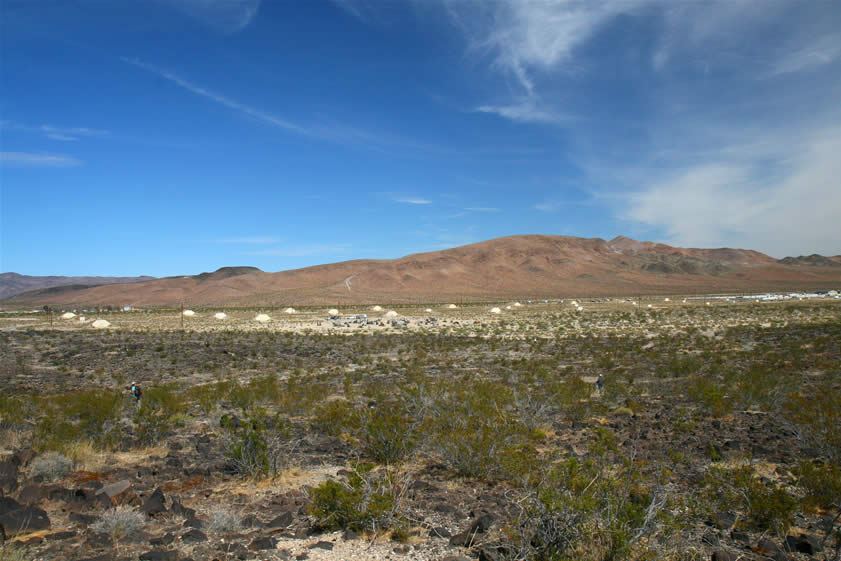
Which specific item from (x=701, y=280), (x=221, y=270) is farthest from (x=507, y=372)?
(x=221, y=270)

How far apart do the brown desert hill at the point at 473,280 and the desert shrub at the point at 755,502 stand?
92318 millimetres

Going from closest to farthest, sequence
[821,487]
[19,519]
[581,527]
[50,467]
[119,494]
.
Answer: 1. [581,527]
2. [19,519]
3. [821,487]
4. [119,494]
5. [50,467]

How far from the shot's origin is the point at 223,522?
538 centimetres

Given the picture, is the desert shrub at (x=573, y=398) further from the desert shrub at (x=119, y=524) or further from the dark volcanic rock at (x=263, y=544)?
the desert shrub at (x=119, y=524)

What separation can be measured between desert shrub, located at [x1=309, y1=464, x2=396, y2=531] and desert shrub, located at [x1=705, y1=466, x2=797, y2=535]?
3496 millimetres

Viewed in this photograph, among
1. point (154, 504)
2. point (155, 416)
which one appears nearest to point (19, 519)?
point (154, 504)

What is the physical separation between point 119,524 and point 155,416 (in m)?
4.60

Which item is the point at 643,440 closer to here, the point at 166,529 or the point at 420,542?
the point at 420,542

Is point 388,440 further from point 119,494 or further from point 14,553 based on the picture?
point 14,553

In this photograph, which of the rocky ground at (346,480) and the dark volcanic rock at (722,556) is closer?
the dark volcanic rock at (722,556)

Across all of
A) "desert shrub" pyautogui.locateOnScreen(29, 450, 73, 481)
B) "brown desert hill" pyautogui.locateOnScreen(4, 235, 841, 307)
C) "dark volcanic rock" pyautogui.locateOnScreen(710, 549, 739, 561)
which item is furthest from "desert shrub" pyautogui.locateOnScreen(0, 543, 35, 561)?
"brown desert hill" pyautogui.locateOnScreen(4, 235, 841, 307)

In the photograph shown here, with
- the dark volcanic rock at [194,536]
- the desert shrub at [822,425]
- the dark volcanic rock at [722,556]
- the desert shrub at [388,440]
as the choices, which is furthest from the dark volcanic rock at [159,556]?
the desert shrub at [822,425]

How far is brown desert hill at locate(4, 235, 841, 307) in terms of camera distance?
115062mm

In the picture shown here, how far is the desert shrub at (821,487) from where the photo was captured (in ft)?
17.7
